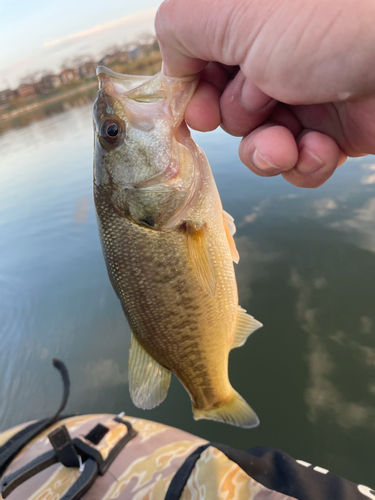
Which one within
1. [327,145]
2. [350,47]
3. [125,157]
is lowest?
[327,145]

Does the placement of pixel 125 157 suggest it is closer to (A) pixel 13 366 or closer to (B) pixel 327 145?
(B) pixel 327 145

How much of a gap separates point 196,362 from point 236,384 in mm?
1475

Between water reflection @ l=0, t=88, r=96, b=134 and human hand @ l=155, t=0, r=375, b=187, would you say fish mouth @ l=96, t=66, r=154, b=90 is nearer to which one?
human hand @ l=155, t=0, r=375, b=187

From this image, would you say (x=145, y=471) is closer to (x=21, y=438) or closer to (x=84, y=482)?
(x=84, y=482)

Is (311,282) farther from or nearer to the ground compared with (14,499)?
nearer to the ground

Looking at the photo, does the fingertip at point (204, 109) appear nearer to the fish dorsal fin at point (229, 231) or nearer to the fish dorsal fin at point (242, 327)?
the fish dorsal fin at point (229, 231)

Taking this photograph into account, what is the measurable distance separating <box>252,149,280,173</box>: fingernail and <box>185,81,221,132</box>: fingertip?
291mm

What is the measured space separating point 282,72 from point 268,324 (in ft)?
8.74

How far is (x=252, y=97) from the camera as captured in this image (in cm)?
140

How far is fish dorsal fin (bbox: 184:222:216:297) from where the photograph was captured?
56.2 inches

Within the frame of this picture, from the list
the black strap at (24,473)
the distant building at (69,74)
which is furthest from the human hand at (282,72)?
the distant building at (69,74)

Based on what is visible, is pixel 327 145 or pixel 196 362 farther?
pixel 196 362

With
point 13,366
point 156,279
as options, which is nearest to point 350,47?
point 156,279

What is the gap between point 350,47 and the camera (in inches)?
35.2
